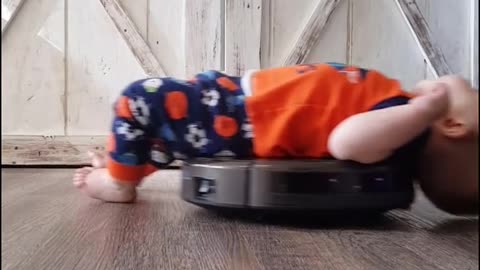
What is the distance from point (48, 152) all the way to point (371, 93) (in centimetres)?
122

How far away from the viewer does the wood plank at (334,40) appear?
6.27ft

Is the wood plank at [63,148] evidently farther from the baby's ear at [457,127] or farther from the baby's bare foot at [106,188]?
the baby's ear at [457,127]

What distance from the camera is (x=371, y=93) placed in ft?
2.86

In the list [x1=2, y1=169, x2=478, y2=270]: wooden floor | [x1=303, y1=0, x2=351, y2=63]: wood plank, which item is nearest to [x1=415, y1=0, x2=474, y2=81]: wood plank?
[x1=2, y1=169, x2=478, y2=270]: wooden floor

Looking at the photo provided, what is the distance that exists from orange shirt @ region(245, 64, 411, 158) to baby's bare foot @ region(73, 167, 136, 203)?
23 centimetres

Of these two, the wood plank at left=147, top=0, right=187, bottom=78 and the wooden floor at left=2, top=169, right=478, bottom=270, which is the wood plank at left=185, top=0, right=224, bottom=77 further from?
the wooden floor at left=2, top=169, right=478, bottom=270

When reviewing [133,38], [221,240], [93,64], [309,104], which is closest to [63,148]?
[93,64]

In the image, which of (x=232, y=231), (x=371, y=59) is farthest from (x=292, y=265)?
(x=371, y=59)

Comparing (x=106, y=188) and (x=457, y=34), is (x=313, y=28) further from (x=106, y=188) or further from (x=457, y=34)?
(x=457, y=34)

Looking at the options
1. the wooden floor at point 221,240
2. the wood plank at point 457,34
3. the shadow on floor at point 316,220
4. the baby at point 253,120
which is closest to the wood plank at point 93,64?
the baby at point 253,120

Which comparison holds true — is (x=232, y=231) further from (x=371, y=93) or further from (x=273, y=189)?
(x=371, y=93)

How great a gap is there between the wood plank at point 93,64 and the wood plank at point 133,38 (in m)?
0.01

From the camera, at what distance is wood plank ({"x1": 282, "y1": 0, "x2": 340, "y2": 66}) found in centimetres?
191

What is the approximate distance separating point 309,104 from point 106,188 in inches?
14.4
